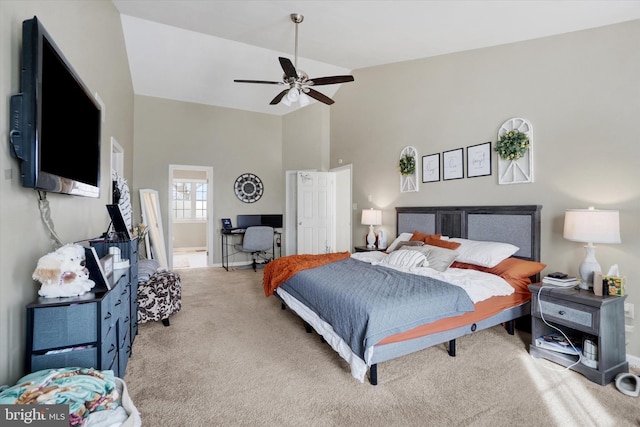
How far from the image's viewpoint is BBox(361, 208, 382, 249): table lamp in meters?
4.73

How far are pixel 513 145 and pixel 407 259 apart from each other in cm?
160

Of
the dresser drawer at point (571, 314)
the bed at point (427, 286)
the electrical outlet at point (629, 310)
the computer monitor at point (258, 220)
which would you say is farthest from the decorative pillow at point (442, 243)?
the computer monitor at point (258, 220)

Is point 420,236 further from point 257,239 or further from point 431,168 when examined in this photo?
point 257,239

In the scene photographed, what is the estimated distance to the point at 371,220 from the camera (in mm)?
4828

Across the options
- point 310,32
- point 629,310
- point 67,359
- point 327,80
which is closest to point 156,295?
point 67,359

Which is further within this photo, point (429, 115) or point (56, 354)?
point (429, 115)

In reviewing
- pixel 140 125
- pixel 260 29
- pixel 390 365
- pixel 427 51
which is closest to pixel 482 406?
pixel 390 365

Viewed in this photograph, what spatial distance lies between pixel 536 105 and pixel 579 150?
2.00ft

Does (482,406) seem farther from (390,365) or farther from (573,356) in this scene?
(573,356)

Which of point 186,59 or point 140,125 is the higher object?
point 186,59

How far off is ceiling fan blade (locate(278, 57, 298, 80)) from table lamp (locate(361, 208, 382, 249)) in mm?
2424

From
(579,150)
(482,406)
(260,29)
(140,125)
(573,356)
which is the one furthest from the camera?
(140,125)

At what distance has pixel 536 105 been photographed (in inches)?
118

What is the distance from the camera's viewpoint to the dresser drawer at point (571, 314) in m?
2.16
